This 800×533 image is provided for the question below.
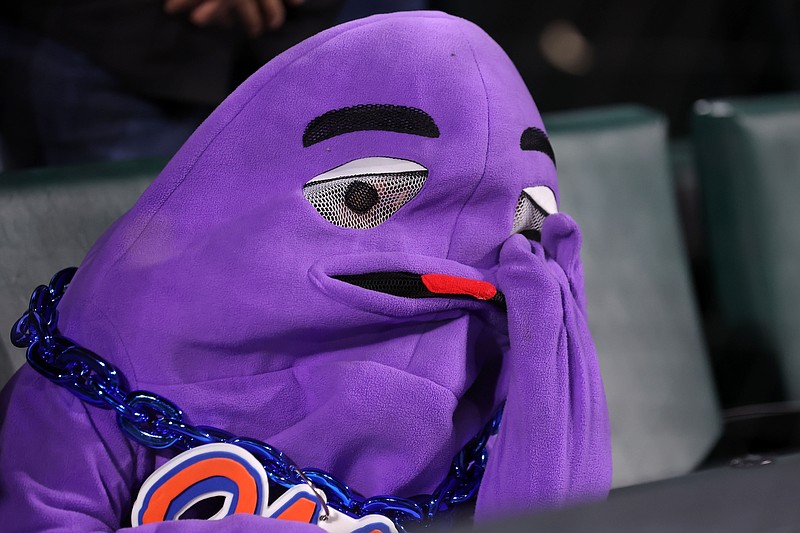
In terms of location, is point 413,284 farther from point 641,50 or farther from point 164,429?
point 641,50

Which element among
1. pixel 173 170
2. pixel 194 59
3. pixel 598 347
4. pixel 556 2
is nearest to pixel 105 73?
pixel 194 59

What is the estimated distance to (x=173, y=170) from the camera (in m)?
0.48


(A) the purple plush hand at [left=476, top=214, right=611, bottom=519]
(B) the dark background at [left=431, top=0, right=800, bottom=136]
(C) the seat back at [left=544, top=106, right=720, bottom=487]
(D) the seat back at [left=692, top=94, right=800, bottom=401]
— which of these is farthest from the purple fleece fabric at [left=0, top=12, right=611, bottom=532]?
(B) the dark background at [left=431, top=0, right=800, bottom=136]

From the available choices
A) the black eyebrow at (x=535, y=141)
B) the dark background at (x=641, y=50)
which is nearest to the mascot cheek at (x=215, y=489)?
the black eyebrow at (x=535, y=141)

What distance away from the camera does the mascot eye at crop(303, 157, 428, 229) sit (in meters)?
0.47

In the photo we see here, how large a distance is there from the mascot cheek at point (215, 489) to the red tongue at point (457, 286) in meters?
0.13

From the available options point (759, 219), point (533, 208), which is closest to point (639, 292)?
point (759, 219)

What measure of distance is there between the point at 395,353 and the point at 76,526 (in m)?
0.19

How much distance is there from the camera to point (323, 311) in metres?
0.46

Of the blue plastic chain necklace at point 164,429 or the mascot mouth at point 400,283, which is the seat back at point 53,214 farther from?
the mascot mouth at point 400,283

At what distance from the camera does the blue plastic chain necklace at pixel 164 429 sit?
0.45 meters

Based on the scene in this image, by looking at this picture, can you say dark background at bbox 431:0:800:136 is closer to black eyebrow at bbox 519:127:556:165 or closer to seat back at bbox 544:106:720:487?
seat back at bbox 544:106:720:487

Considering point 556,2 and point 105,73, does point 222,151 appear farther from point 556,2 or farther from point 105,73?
point 556,2

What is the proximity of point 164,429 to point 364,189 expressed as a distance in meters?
0.17
